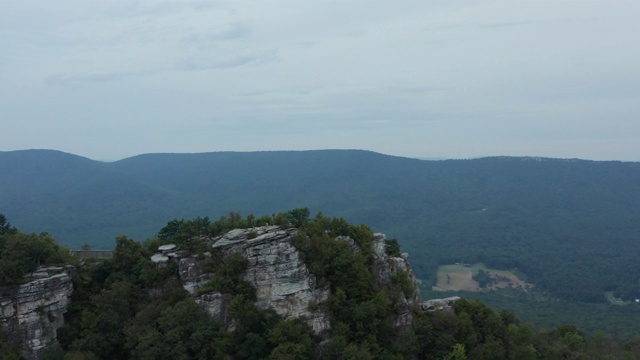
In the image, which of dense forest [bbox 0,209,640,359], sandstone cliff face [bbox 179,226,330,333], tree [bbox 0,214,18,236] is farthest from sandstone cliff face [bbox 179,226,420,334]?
tree [bbox 0,214,18,236]

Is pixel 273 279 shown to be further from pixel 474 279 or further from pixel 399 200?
Result: pixel 399 200

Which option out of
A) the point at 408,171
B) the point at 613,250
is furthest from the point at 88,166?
the point at 613,250

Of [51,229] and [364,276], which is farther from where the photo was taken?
[51,229]

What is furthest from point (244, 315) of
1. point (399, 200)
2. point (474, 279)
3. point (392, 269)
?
point (399, 200)

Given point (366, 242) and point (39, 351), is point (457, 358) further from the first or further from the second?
point (39, 351)

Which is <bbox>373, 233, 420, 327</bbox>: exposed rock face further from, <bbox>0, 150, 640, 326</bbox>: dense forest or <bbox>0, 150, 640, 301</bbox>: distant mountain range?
<bbox>0, 150, 640, 301</bbox>: distant mountain range

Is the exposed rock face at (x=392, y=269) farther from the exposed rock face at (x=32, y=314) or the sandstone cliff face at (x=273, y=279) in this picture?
the exposed rock face at (x=32, y=314)
